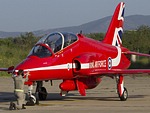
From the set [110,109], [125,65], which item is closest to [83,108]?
[110,109]

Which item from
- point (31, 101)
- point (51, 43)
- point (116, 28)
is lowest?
point (31, 101)

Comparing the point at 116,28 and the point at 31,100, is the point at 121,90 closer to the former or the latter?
the point at 31,100

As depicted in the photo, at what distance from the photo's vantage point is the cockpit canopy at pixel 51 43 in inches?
805

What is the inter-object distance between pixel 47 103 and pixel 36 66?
199 centimetres

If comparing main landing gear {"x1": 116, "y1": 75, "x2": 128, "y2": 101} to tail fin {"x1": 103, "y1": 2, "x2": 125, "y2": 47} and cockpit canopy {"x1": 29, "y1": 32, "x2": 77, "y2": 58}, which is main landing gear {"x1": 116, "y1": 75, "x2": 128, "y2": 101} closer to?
cockpit canopy {"x1": 29, "y1": 32, "x2": 77, "y2": 58}

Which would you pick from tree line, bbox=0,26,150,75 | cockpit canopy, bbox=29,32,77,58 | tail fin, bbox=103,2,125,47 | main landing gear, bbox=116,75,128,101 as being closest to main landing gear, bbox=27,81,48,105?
cockpit canopy, bbox=29,32,77,58

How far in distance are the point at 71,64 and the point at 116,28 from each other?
20.2 ft

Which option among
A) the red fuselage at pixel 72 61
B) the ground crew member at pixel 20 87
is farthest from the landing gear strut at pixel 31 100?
the ground crew member at pixel 20 87

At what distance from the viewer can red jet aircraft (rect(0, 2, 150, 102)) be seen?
1989cm

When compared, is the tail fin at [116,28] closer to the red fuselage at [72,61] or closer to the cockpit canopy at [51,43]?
the red fuselage at [72,61]

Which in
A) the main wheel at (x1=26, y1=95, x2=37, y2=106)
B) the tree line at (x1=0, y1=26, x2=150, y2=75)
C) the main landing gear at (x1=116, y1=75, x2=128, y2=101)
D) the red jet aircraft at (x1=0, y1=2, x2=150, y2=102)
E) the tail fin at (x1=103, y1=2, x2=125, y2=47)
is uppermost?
the tree line at (x1=0, y1=26, x2=150, y2=75)

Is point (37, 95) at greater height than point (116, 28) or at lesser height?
lesser

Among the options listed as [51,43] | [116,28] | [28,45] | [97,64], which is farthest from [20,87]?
[28,45]

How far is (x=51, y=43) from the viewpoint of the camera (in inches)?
822
